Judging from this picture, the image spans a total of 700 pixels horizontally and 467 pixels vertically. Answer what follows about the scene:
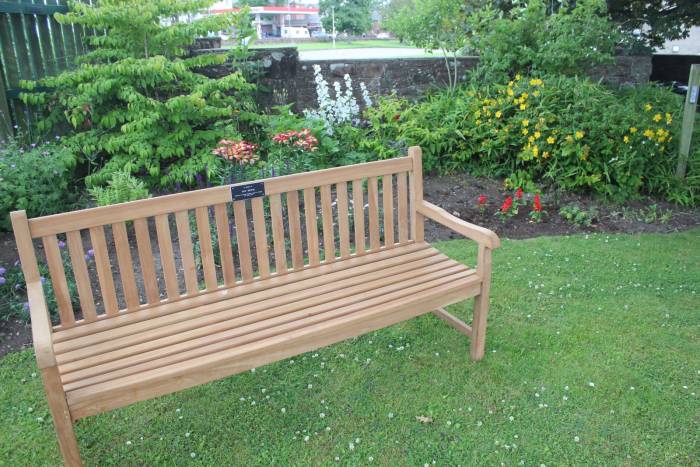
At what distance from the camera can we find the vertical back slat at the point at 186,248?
2.86 metres

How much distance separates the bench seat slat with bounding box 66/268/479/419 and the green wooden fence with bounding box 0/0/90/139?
3.99 m

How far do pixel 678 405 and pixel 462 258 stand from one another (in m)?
2.00

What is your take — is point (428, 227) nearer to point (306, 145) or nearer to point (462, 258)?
point (462, 258)

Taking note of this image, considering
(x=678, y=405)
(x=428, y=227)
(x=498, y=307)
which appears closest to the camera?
(x=678, y=405)

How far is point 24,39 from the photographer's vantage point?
17.9 ft

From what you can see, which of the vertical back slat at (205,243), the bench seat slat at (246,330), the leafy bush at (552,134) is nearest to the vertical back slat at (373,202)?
the bench seat slat at (246,330)

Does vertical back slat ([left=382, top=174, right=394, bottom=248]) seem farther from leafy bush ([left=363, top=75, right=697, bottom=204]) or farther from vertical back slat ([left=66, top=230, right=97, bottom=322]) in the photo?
leafy bush ([left=363, top=75, right=697, bottom=204])

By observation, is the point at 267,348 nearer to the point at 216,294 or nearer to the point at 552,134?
the point at 216,294

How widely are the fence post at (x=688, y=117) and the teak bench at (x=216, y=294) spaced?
375cm

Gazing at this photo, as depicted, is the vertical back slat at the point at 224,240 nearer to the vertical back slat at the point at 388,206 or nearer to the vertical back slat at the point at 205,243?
the vertical back slat at the point at 205,243

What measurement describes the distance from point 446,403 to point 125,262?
180 cm

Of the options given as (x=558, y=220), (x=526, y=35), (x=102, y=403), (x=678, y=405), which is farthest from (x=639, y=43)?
(x=102, y=403)

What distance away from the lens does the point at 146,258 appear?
9.30 ft

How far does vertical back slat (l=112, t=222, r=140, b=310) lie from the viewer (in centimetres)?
273
